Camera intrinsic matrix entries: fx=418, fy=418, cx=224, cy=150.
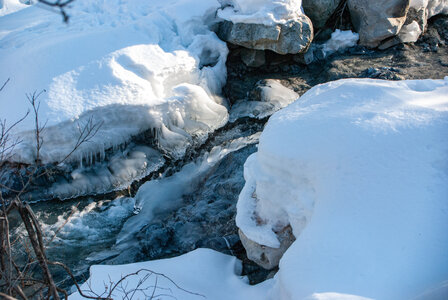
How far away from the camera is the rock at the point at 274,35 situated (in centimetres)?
775

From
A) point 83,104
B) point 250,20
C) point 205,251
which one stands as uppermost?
point 250,20

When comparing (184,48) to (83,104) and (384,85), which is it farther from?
(384,85)

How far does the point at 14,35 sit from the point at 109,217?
3931 mm

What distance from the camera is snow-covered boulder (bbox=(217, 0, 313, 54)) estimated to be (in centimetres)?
773

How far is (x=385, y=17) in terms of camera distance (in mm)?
8219

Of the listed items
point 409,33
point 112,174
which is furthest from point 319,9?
point 112,174

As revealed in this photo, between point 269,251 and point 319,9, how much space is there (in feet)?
20.3

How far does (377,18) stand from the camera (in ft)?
27.2

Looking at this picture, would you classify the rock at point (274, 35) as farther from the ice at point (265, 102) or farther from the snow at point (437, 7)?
the snow at point (437, 7)

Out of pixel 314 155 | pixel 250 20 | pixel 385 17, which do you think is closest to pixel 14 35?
pixel 250 20

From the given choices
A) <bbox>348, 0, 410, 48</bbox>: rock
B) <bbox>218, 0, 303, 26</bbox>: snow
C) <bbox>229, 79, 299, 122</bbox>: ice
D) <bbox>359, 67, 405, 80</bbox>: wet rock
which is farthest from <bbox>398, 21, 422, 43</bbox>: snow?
<bbox>229, 79, 299, 122</bbox>: ice

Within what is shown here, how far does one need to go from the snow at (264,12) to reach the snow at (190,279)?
4.81 meters

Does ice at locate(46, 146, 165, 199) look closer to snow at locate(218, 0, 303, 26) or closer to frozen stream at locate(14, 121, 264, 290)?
frozen stream at locate(14, 121, 264, 290)

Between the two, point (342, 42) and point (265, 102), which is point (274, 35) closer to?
point (265, 102)
